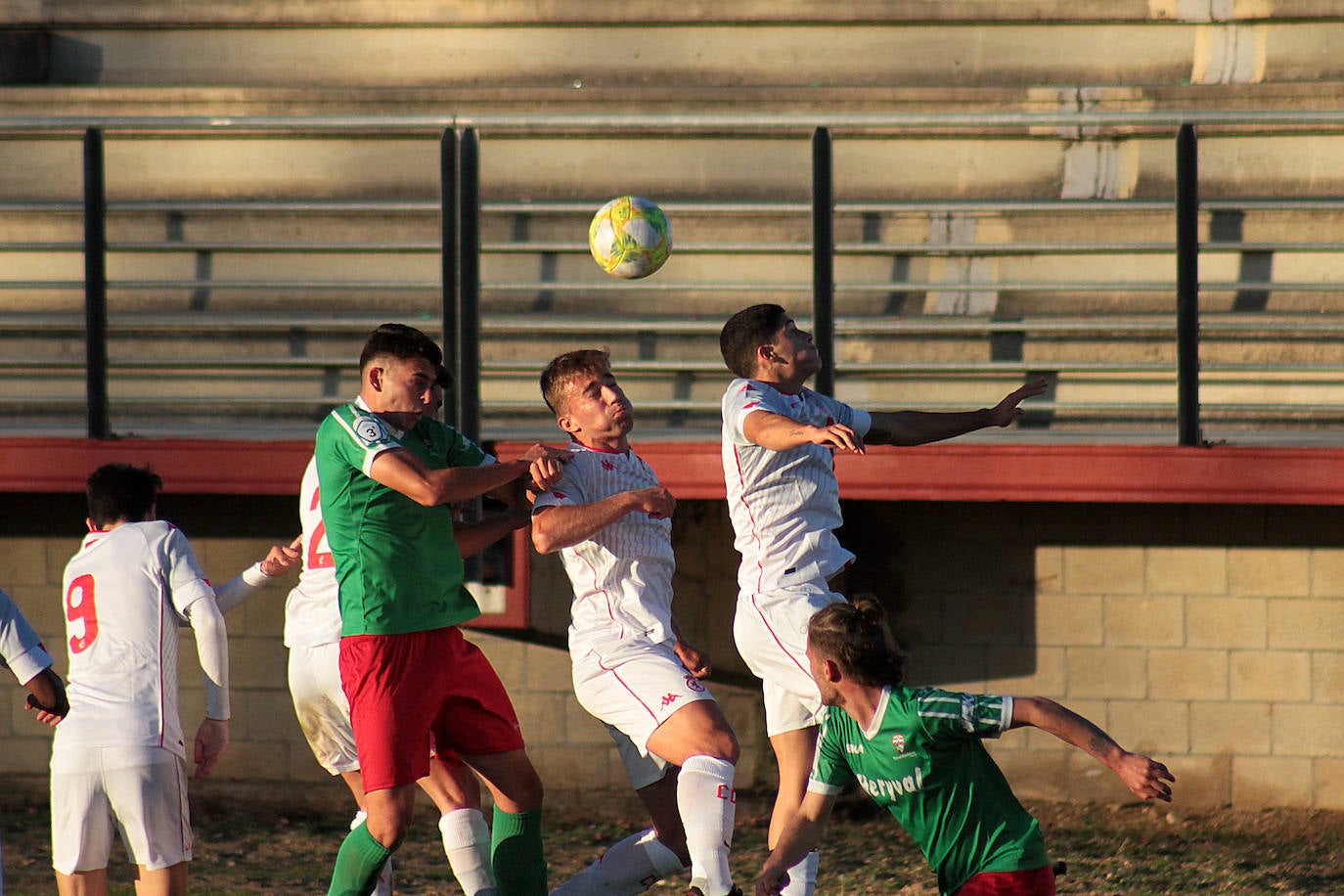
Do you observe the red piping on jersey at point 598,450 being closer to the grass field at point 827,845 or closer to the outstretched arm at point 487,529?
the outstretched arm at point 487,529

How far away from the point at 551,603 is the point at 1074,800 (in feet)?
9.30

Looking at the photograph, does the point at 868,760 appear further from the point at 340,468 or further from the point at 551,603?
the point at 551,603

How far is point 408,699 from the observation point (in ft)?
16.7

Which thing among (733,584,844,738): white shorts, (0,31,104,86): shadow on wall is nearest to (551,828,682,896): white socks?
(733,584,844,738): white shorts

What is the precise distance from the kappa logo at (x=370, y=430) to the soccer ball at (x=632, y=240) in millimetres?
2110

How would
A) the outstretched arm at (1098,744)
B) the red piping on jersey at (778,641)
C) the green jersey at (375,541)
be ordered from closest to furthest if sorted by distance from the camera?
the outstretched arm at (1098,744) → the green jersey at (375,541) → the red piping on jersey at (778,641)

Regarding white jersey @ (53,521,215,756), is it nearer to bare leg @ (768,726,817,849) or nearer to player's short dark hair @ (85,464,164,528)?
player's short dark hair @ (85,464,164,528)

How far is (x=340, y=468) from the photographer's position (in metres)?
5.14

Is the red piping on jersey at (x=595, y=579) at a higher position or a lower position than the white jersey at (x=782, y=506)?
lower

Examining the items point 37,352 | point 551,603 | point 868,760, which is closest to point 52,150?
point 37,352

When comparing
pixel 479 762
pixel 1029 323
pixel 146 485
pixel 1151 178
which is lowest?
pixel 479 762

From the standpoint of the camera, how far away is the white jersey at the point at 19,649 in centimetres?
521

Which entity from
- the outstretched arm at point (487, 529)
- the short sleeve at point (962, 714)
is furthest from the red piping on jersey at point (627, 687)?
the short sleeve at point (962, 714)

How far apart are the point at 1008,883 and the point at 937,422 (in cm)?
214
